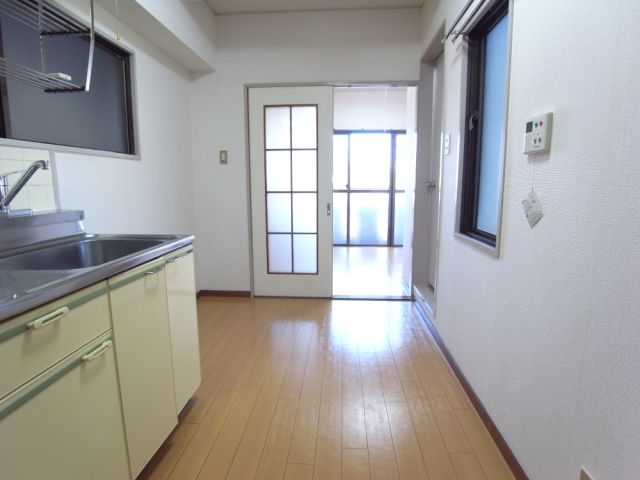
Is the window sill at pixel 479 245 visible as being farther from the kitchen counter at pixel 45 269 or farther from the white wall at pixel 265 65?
the white wall at pixel 265 65

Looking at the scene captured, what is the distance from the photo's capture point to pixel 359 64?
3230 mm

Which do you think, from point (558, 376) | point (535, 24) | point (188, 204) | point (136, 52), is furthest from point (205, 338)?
point (535, 24)

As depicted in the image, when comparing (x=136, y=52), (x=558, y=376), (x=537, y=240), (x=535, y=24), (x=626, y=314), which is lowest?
(x=558, y=376)

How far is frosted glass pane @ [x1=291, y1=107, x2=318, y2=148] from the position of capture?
338cm

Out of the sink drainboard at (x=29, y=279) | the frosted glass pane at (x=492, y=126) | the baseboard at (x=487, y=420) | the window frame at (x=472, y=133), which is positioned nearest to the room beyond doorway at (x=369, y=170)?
the baseboard at (x=487, y=420)

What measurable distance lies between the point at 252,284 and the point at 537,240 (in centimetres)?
282

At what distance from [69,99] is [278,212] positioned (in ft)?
6.49

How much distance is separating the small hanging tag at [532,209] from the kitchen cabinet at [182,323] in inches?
58.7

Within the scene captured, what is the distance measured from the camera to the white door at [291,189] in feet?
11.0

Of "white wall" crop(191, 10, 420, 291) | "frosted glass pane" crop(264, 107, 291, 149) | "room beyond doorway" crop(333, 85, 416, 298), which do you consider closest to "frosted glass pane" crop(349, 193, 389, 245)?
"room beyond doorway" crop(333, 85, 416, 298)

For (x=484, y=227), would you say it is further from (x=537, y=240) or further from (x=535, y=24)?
(x=535, y=24)

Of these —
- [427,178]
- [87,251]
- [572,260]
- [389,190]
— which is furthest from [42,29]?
[389,190]

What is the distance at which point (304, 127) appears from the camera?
3410mm

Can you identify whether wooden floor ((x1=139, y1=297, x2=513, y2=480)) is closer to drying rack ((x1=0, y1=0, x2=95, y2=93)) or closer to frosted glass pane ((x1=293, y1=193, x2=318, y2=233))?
frosted glass pane ((x1=293, y1=193, x2=318, y2=233))
